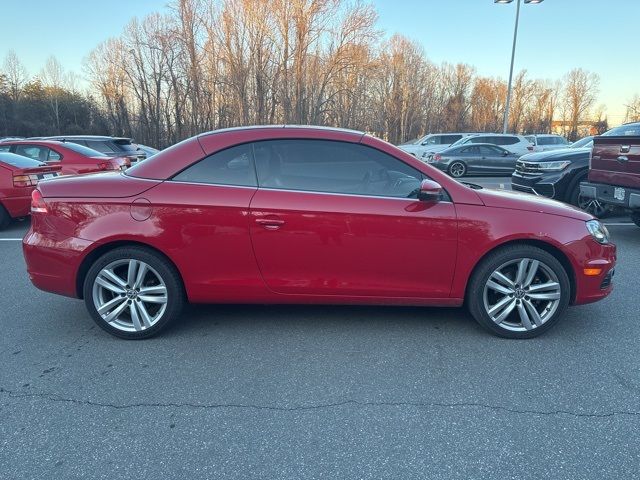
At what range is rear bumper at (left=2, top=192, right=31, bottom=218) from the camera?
751 cm

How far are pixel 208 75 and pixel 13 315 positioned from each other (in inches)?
1374

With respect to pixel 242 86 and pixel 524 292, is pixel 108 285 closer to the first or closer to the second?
pixel 524 292

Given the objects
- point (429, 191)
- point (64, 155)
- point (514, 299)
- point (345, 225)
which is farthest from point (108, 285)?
point (64, 155)

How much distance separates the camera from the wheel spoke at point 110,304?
342 centimetres

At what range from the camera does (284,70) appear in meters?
34.2

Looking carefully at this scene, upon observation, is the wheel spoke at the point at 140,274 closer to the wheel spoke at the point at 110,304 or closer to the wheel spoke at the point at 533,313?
the wheel spoke at the point at 110,304

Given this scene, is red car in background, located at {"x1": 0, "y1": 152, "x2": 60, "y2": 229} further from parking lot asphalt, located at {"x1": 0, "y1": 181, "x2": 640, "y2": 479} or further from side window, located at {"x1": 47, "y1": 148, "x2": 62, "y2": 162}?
parking lot asphalt, located at {"x1": 0, "y1": 181, "x2": 640, "y2": 479}

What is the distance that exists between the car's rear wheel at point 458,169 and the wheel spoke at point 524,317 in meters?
15.1

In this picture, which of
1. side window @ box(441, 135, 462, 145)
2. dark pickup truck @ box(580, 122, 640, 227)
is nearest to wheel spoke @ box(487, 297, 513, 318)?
dark pickup truck @ box(580, 122, 640, 227)

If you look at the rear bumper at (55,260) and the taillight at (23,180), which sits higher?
the taillight at (23,180)

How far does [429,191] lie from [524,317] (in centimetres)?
126

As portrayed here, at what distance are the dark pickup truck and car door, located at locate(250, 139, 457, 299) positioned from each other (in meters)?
4.35

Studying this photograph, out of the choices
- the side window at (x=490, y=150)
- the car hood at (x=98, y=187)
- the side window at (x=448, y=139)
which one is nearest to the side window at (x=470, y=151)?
the side window at (x=490, y=150)

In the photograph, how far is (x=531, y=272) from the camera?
11.2ft
